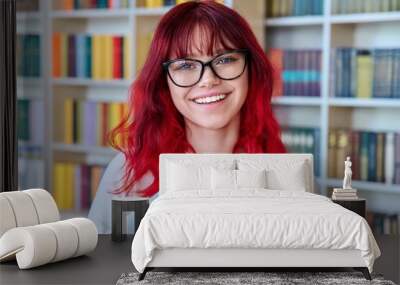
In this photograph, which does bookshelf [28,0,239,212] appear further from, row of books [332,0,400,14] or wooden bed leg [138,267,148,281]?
wooden bed leg [138,267,148,281]

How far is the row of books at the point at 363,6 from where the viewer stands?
16.3 ft

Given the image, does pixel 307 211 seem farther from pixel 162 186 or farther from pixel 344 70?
pixel 344 70

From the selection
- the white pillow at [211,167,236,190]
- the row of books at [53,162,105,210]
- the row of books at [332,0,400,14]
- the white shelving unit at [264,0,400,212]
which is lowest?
the row of books at [53,162,105,210]

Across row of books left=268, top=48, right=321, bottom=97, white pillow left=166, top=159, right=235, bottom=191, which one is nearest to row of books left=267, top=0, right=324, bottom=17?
row of books left=268, top=48, right=321, bottom=97

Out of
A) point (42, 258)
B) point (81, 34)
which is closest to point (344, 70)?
point (81, 34)

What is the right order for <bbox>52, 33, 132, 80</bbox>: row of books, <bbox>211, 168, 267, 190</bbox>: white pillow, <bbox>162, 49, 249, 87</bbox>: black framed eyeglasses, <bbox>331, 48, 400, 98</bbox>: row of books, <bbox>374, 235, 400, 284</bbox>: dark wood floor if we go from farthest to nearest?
<bbox>52, 33, 132, 80</bbox>: row of books, <bbox>331, 48, 400, 98</bbox>: row of books, <bbox>162, 49, 249, 87</bbox>: black framed eyeglasses, <bbox>211, 168, 267, 190</bbox>: white pillow, <bbox>374, 235, 400, 284</bbox>: dark wood floor

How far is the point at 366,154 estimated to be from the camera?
5164 millimetres

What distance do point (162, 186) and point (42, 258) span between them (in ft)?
3.12

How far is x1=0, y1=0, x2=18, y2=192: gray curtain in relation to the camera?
514cm

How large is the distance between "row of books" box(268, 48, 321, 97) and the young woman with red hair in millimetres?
278

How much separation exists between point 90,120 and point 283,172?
1.85m

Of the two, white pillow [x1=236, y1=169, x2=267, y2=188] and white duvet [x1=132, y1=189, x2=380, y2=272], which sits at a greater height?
white pillow [x1=236, y1=169, x2=267, y2=188]

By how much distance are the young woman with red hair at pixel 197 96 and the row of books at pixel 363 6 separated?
60 cm

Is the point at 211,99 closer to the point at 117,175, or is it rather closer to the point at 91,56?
the point at 117,175
